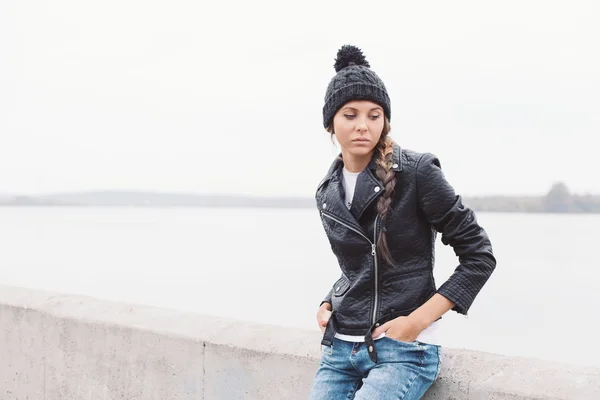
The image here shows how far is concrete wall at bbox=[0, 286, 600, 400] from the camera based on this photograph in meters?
2.31

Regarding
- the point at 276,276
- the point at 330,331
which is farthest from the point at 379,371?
the point at 276,276

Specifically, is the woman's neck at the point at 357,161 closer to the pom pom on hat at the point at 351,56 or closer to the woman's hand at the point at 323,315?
the pom pom on hat at the point at 351,56

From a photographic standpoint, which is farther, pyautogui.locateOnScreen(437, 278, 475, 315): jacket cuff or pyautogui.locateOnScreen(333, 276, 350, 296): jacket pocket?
pyautogui.locateOnScreen(333, 276, 350, 296): jacket pocket

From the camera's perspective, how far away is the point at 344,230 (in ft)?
7.29

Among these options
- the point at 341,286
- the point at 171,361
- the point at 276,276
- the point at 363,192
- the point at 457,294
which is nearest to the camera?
the point at 457,294

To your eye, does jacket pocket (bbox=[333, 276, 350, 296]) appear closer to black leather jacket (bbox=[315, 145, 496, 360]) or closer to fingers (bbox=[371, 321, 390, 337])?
black leather jacket (bbox=[315, 145, 496, 360])

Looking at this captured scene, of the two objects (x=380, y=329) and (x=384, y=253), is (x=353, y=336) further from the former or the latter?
(x=384, y=253)

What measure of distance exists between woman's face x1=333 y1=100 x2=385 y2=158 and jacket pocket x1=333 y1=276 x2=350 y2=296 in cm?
43

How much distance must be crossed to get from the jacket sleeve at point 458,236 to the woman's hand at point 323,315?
434mm

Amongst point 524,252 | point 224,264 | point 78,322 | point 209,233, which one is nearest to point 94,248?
point 209,233

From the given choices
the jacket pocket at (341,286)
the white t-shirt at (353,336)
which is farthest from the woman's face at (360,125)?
the jacket pocket at (341,286)

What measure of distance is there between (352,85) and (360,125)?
0.13 metres

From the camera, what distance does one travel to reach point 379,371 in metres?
2.14

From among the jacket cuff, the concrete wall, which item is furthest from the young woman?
the concrete wall
